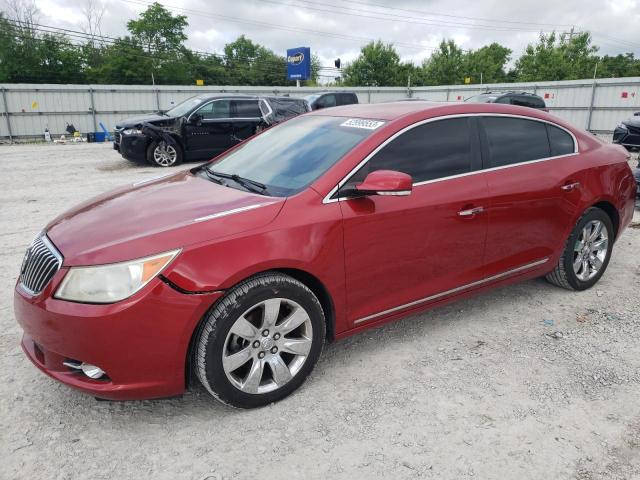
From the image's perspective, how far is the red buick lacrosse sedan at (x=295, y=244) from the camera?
7.70 ft

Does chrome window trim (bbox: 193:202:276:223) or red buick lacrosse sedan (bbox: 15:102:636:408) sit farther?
chrome window trim (bbox: 193:202:276:223)

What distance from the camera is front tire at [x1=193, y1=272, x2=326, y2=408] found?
2.46 metres

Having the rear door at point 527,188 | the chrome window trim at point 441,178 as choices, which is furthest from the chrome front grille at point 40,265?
the rear door at point 527,188

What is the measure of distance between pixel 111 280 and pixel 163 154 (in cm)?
1035

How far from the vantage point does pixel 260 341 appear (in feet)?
8.61

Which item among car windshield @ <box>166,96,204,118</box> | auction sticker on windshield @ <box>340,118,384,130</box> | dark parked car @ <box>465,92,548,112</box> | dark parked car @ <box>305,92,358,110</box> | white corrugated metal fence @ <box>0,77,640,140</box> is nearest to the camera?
auction sticker on windshield @ <box>340,118,384,130</box>

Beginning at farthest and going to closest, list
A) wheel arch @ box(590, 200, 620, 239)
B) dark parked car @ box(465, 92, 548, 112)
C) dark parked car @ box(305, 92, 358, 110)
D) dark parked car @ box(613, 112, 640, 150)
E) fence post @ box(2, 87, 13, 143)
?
1. fence post @ box(2, 87, 13, 143)
2. dark parked car @ box(305, 92, 358, 110)
3. dark parked car @ box(465, 92, 548, 112)
4. dark parked car @ box(613, 112, 640, 150)
5. wheel arch @ box(590, 200, 620, 239)

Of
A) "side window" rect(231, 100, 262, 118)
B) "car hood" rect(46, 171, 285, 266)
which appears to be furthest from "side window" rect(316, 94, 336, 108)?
"car hood" rect(46, 171, 285, 266)

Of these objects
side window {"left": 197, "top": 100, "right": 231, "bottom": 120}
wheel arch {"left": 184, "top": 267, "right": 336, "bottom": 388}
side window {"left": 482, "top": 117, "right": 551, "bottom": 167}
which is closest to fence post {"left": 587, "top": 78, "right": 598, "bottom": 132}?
side window {"left": 197, "top": 100, "right": 231, "bottom": 120}

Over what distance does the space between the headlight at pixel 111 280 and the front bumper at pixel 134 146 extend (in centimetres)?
1015

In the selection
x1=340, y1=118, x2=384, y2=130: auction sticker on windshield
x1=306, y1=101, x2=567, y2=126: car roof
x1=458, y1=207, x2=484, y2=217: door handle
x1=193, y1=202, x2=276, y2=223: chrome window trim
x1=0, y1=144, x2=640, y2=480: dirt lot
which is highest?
x1=306, y1=101, x2=567, y2=126: car roof

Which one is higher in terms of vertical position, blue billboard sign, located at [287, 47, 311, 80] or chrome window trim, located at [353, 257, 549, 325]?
blue billboard sign, located at [287, 47, 311, 80]

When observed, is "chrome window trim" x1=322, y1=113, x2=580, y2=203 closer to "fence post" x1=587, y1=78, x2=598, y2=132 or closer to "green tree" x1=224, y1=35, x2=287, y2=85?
"fence post" x1=587, y1=78, x2=598, y2=132

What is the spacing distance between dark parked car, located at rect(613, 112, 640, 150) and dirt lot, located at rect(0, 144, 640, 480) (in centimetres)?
1098
